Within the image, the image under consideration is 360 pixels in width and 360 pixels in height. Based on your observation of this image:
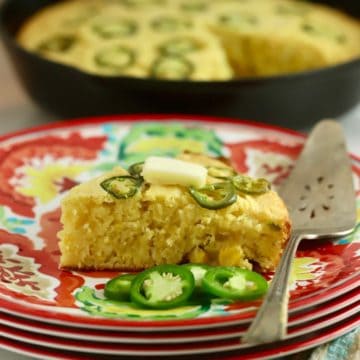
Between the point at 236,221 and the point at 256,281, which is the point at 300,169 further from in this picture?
the point at 256,281

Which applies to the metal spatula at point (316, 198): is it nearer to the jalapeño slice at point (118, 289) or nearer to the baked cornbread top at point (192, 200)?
the baked cornbread top at point (192, 200)

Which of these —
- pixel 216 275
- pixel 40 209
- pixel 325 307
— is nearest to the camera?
pixel 325 307

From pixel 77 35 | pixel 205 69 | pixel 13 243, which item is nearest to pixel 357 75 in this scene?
pixel 205 69

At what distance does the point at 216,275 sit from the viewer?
1.82 meters

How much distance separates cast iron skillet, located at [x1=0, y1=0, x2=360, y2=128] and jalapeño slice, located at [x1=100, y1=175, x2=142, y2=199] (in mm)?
743

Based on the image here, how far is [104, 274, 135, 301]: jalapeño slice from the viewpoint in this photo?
182cm

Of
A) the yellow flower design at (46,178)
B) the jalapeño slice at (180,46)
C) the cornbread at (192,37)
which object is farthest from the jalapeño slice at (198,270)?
the jalapeño slice at (180,46)

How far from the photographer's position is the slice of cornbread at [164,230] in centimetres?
→ 199

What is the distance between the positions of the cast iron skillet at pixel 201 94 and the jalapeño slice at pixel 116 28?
18.0 inches

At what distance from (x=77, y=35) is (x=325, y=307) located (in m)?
1.96

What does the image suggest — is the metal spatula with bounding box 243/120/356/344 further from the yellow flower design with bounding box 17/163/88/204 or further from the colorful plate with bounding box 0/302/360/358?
the yellow flower design with bounding box 17/163/88/204

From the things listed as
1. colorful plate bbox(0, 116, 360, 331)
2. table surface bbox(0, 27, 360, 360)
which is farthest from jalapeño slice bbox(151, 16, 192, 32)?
colorful plate bbox(0, 116, 360, 331)

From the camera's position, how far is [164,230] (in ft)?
6.63

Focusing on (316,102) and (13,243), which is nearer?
(13,243)
